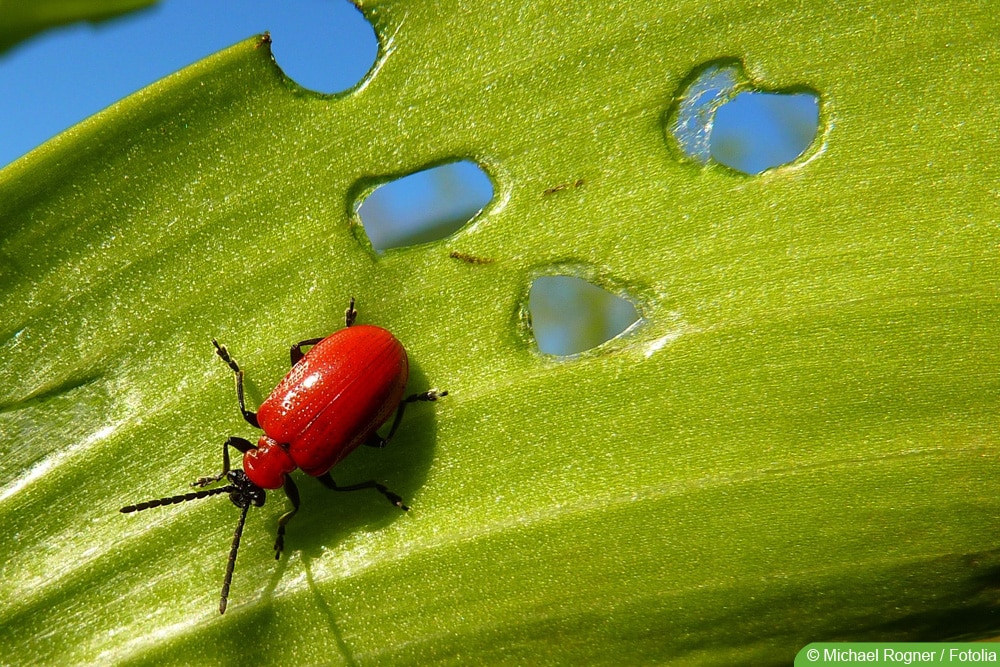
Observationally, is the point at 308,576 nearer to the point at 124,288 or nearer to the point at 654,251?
the point at 124,288

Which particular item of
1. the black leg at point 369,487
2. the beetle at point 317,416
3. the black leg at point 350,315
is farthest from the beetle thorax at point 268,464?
the black leg at point 350,315

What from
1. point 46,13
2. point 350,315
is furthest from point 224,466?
point 46,13

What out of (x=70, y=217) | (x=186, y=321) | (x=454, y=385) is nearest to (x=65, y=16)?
(x=70, y=217)

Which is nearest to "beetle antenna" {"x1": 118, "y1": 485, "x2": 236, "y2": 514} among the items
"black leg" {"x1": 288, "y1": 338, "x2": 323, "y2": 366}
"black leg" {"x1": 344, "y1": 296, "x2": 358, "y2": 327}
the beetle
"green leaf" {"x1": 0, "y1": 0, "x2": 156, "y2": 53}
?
the beetle

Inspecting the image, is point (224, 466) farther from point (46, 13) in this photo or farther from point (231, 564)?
point (46, 13)

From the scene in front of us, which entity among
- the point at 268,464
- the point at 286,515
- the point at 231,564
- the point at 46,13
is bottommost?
the point at 231,564

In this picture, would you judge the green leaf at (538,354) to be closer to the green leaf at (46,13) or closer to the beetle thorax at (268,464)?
the beetle thorax at (268,464)
